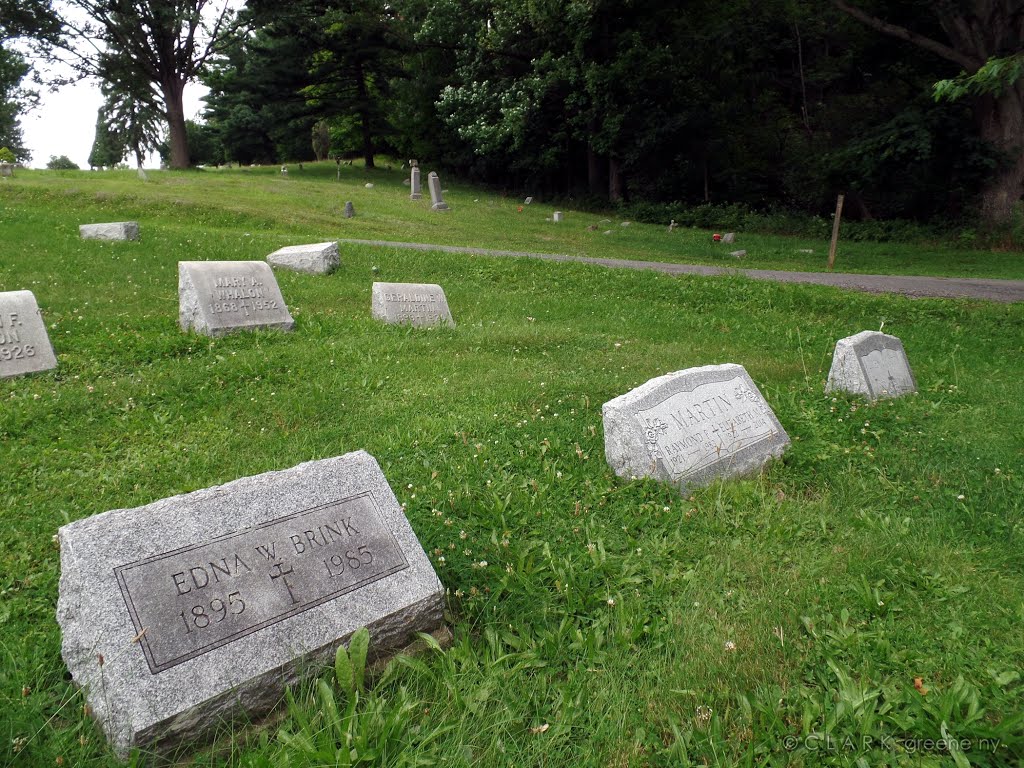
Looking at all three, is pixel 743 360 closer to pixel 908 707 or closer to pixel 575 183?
pixel 908 707

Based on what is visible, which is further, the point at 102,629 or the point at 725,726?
the point at 725,726

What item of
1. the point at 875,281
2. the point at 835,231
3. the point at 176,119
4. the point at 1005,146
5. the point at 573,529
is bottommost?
the point at 875,281

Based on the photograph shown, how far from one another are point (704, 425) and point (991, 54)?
69.6ft

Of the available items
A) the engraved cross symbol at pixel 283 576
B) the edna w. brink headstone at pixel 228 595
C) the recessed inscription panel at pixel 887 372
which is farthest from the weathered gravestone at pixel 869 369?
the engraved cross symbol at pixel 283 576

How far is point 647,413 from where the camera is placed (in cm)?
479

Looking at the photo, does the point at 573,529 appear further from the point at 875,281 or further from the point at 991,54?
the point at 991,54

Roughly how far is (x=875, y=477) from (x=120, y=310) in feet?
28.6

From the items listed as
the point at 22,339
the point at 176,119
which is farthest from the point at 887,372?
the point at 176,119

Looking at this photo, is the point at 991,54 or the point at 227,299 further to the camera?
the point at 991,54

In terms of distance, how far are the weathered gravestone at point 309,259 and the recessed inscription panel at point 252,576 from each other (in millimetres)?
10005

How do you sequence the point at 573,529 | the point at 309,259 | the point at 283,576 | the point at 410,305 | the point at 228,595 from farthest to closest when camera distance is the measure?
the point at 309,259
the point at 410,305
the point at 573,529
the point at 283,576
the point at 228,595

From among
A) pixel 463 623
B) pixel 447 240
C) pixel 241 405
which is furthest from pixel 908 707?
pixel 447 240

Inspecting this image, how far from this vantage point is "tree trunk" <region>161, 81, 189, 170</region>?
35.8m

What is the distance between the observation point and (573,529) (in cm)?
412
